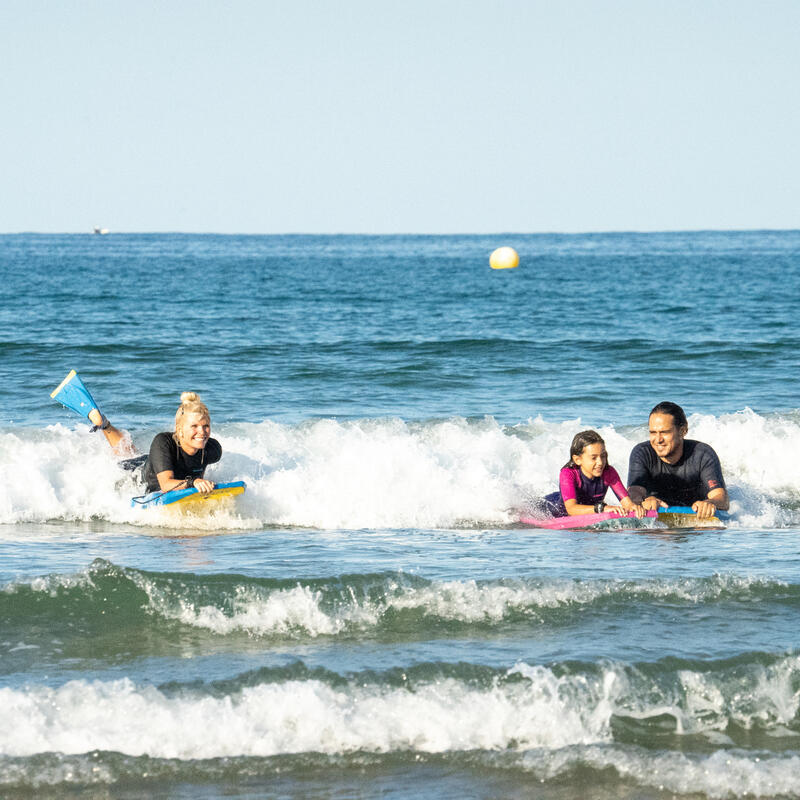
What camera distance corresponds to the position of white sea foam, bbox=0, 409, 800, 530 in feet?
34.5

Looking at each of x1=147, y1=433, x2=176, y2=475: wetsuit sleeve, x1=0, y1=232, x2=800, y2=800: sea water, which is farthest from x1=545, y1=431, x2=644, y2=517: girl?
x1=147, y1=433, x2=176, y2=475: wetsuit sleeve

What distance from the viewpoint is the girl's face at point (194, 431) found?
9.30m

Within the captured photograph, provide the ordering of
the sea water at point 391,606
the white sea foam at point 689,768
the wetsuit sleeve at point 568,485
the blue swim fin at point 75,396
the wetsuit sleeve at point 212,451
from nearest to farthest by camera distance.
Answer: the white sea foam at point 689,768 → the sea water at point 391,606 → the wetsuit sleeve at point 568,485 → the wetsuit sleeve at point 212,451 → the blue swim fin at point 75,396

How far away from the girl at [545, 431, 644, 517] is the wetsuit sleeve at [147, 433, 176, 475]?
3242 millimetres

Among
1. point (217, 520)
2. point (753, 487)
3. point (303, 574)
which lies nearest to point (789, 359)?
point (753, 487)

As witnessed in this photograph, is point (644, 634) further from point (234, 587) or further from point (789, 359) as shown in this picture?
point (789, 359)

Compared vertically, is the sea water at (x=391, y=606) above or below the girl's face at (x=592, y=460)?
below

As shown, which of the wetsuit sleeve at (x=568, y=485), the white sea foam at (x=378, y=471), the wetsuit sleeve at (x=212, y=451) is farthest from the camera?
the white sea foam at (x=378, y=471)

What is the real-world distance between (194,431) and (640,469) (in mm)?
3654

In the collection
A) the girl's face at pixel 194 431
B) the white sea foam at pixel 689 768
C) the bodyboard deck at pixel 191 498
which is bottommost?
the white sea foam at pixel 689 768

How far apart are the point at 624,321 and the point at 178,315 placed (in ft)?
35.2

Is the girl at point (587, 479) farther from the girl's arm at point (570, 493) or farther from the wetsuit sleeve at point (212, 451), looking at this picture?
the wetsuit sleeve at point (212, 451)

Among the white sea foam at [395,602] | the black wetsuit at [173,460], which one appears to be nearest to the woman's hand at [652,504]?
the white sea foam at [395,602]

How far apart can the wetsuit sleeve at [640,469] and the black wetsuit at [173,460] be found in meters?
3.49
